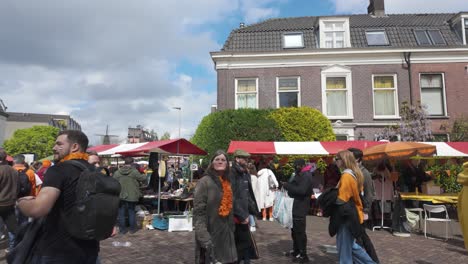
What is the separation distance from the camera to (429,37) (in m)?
17.7

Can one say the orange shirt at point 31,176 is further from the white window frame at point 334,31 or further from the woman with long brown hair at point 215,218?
the white window frame at point 334,31

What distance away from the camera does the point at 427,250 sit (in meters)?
6.63

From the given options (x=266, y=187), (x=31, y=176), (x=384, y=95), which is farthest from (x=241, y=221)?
(x=384, y=95)

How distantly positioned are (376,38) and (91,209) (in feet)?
60.8

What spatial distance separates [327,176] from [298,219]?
16.1ft

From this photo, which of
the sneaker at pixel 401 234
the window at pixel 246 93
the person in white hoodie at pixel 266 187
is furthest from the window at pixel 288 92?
the sneaker at pixel 401 234

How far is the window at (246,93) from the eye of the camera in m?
17.4

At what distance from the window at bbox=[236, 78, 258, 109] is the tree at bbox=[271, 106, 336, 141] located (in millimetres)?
2238

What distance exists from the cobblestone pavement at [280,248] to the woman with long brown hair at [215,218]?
7.93 ft

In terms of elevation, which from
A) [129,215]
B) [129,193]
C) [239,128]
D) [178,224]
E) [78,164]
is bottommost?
[178,224]

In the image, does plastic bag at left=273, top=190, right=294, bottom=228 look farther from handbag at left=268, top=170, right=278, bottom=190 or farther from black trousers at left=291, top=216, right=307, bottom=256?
handbag at left=268, top=170, right=278, bottom=190

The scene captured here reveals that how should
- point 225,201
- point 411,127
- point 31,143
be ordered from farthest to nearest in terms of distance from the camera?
point 31,143 → point 411,127 → point 225,201

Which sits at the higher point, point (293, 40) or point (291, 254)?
point (293, 40)

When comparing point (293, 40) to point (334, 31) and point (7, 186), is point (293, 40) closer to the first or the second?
point (334, 31)
